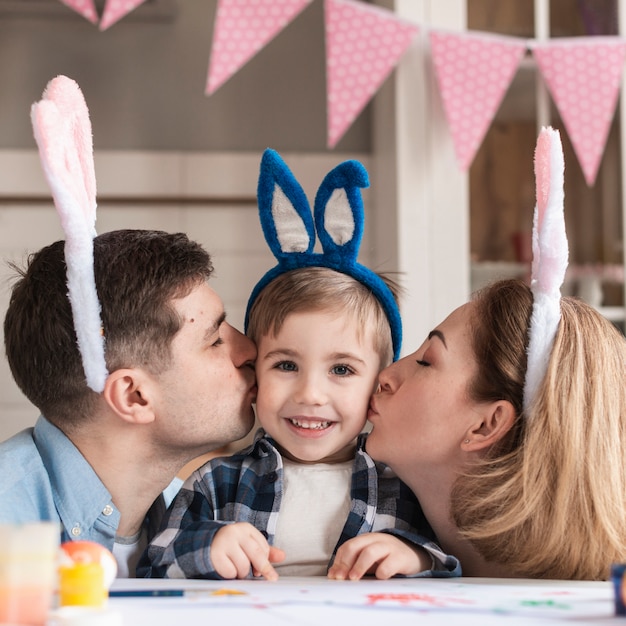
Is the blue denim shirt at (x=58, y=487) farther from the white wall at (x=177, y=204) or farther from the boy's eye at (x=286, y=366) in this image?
the white wall at (x=177, y=204)

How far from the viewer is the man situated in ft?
4.27

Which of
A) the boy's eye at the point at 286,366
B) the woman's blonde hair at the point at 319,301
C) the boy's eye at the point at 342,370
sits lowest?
the boy's eye at the point at 342,370

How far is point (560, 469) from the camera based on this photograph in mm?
1132

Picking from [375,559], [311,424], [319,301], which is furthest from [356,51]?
[375,559]

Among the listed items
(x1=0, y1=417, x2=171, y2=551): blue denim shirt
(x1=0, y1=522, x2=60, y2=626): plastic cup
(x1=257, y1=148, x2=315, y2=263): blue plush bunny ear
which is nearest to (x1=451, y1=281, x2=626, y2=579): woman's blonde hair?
(x1=257, y1=148, x2=315, y2=263): blue plush bunny ear

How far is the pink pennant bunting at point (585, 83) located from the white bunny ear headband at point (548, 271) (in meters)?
1.40

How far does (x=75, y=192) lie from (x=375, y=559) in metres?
0.60

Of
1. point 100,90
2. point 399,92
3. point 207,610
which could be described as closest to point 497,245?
point 399,92

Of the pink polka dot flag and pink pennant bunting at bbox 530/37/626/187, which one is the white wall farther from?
pink pennant bunting at bbox 530/37/626/187

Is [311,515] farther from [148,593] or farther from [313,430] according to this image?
[148,593]

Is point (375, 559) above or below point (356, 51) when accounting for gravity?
below

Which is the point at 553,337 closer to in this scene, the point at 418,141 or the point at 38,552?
the point at 38,552

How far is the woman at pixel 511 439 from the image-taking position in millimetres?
1125

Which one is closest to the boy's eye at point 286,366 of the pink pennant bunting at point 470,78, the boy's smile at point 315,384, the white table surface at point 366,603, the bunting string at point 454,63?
the boy's smile at point 315,384
